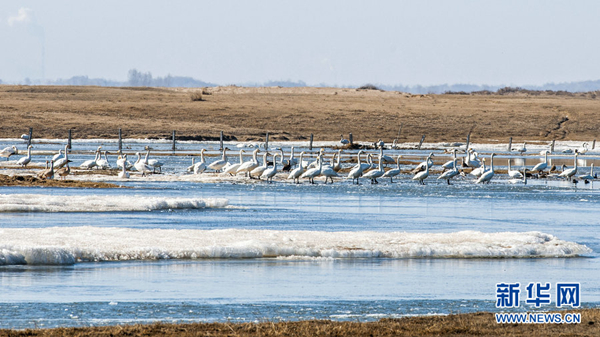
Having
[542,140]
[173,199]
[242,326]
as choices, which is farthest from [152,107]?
[242,326]

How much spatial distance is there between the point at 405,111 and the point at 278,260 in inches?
3051

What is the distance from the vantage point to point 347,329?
8359 millimetres

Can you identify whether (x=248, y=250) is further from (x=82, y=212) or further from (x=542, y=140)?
(x=542, y=140)

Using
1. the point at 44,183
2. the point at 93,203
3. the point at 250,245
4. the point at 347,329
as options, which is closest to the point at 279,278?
the point at 250,245

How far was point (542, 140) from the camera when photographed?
78500 mm

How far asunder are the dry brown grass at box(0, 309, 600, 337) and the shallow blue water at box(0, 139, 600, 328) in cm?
67

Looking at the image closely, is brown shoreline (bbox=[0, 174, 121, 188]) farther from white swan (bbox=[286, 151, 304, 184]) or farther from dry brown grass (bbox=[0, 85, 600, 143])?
dry brown grass (bbox=[0, 85, 600, 143])

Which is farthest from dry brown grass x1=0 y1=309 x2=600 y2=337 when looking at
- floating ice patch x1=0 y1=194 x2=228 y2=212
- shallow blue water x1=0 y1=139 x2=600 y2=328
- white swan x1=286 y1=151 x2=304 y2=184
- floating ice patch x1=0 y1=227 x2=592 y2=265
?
white swan x1=286 y1=151 x2=304 y2=184

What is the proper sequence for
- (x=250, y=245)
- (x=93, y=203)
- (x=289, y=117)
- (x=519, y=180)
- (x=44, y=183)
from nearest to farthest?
(x=250, y=245)
(x=93, y=203)
(x=44, y=183)
(x=519, y=180)
(x=289, y=117)

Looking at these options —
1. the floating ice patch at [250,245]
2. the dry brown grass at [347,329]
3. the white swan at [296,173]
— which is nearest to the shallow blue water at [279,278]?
the floating ice patch at [250,245]

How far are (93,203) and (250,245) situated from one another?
811 centimetres

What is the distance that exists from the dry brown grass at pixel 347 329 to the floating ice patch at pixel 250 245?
484 cm

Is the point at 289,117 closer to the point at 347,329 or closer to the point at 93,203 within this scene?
the point at 93,203

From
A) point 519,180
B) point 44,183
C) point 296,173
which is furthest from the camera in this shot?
point 519,180
